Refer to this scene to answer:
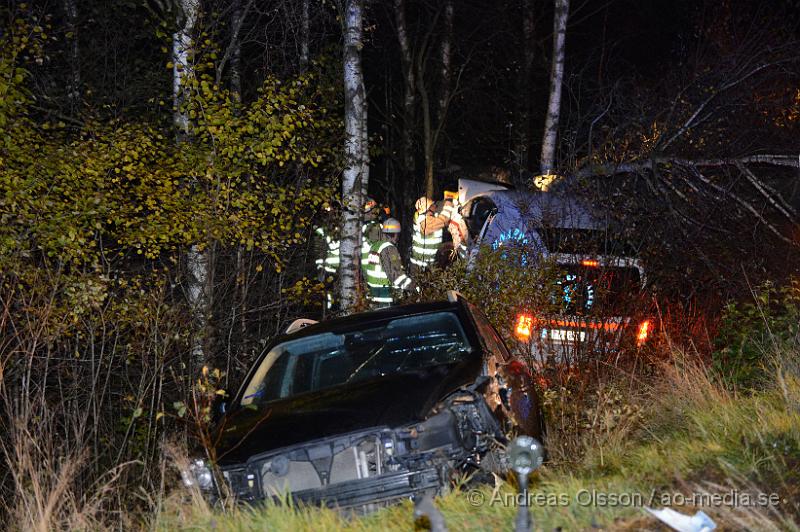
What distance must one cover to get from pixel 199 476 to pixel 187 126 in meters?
5.41

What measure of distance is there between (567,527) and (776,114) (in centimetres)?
826

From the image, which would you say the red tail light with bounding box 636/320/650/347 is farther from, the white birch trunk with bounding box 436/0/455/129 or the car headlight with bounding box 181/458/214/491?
the white birch trunk with bounding box 436/0/455/129

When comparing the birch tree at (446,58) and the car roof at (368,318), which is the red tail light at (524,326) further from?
the birch tree at (446,58)

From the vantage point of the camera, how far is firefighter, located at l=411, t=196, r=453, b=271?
1142cm

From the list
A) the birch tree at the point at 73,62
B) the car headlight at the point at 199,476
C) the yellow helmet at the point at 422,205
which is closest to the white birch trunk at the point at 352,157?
the yellow helmet at the point at 422,205

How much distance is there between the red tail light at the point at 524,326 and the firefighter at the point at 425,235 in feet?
7.12

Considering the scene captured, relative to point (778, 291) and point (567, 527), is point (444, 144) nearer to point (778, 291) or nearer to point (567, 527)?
point (778, 291)

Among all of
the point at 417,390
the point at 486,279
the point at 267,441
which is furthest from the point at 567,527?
the point at 486,279

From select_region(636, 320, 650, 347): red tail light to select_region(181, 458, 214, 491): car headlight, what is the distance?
463 cm

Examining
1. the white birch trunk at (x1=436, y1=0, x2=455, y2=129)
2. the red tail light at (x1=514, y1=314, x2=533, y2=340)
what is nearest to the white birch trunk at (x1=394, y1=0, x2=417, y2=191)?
the white birch trunk at (x1=436, y1=0, x2=455, y2=129)

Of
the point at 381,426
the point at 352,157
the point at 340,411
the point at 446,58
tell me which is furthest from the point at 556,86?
the point at 381,426

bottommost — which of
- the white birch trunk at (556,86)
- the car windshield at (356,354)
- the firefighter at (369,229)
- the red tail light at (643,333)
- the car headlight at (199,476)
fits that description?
the car headlight at (199,476)

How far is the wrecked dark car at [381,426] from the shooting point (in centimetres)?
498

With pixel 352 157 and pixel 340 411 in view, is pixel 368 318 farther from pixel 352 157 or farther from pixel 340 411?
pixel 352 157
